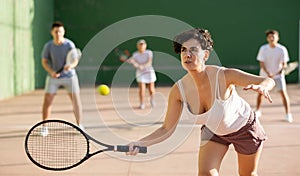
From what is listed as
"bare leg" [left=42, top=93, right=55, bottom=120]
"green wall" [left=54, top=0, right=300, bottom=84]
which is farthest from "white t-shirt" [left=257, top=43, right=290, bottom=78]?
"green wall" [left=54, top=0, right=300, bottom=84]

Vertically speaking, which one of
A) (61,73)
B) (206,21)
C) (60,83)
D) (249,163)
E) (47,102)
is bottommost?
(249,163)

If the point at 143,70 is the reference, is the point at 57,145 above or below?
below

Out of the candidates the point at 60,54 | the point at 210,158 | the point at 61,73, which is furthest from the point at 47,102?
the point at 210,158

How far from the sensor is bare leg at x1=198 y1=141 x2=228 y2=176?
9.65 ft

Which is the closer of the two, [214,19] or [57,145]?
[57,145]

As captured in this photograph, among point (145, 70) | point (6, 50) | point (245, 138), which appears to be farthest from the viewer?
point (6, 50)

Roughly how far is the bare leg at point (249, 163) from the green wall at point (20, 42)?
7.65 m

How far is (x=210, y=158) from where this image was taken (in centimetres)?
299

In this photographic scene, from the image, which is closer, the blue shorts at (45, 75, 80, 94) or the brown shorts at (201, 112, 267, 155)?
the brown shorts at (201, 112, 267, 155)

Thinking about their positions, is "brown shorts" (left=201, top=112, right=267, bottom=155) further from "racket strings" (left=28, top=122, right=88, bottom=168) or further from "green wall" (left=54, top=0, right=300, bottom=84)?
"green wall" (left=54, top=0, right=300, bottom=84)

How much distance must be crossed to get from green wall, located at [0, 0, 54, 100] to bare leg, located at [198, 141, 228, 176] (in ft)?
24.9

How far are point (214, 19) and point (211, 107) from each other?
12.6 meters

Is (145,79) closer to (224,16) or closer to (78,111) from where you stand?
(78,111)

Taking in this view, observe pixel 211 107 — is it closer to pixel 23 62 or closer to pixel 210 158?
pixel 210 158
